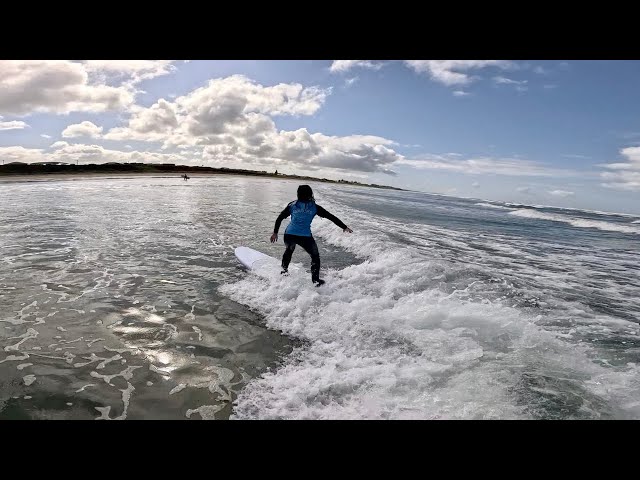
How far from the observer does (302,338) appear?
20.6 feet

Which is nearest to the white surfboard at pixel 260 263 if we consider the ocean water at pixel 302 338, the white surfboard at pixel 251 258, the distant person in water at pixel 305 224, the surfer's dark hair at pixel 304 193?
the white surfboard at pixel 251 258

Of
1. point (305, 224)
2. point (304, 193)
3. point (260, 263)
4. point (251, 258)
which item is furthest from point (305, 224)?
point (251, 258)

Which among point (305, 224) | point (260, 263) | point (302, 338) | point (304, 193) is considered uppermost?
point (304, 193)

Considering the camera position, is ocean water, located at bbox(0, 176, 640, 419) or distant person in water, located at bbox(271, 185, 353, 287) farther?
distant person in water, located at bbox(271, 185, 353, 287)

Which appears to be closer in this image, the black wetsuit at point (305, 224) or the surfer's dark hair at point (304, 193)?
the surfer's dark hair at point (304, 193)

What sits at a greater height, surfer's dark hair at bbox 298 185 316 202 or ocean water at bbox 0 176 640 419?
surfer's dark hair at bbox 298 185 316 202

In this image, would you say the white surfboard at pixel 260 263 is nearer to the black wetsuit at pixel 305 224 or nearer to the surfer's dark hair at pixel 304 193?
the black wetsuit at pixel 305 224

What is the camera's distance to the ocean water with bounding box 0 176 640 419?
172 inches

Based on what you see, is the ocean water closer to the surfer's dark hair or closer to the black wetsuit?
the black wetsuit

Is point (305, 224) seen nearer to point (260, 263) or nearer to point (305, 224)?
point (305, 224)

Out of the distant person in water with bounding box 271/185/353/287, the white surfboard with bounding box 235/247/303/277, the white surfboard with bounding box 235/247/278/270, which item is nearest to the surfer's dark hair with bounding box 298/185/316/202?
the distant person in water with bounding box 271/185/353/287

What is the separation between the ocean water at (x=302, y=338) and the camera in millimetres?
4359

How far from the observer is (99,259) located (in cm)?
1027
